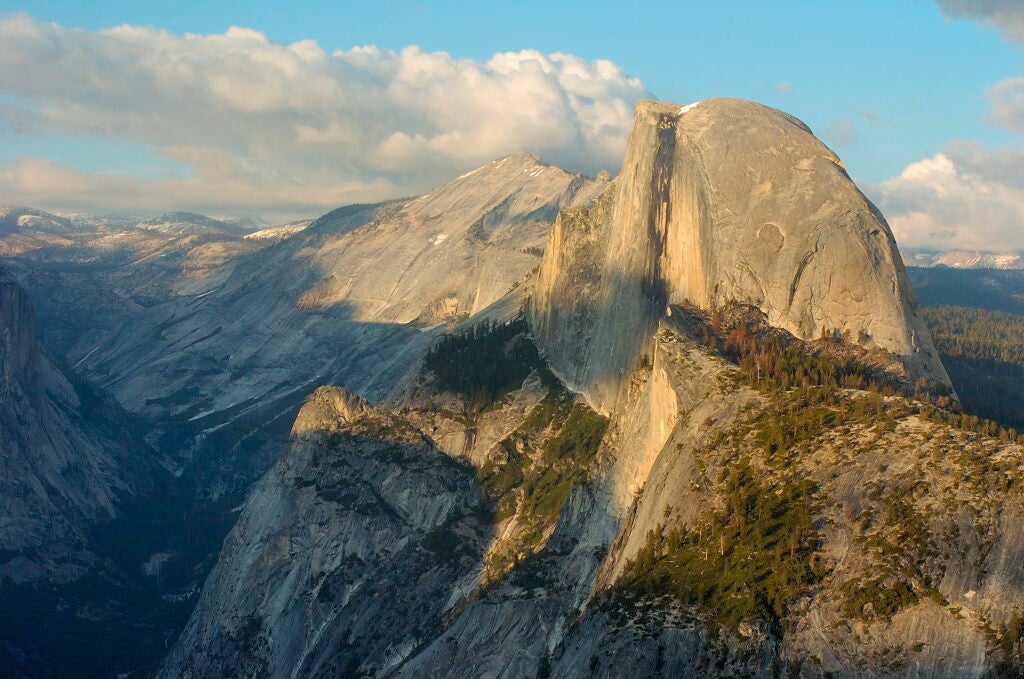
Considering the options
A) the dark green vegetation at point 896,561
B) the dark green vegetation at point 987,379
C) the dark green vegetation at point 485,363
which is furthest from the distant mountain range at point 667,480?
the dark green vegetation at point 987,379

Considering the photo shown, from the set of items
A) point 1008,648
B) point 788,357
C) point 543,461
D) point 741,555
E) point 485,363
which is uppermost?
point 788,357

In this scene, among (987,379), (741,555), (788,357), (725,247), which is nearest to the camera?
(741,555)

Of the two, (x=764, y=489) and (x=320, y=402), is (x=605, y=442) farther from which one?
(x=320, y=402)

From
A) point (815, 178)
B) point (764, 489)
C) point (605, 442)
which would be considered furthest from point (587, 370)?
point (764, 489)

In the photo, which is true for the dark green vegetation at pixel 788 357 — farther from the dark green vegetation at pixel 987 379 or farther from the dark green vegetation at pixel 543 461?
the dark green vegetation at pixel 543 461

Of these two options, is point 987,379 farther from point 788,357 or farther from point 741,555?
point 741,555

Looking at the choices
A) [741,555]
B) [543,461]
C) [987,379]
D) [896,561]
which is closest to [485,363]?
[543,461]
